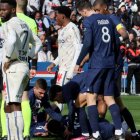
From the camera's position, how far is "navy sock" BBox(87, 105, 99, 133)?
11.0 metres

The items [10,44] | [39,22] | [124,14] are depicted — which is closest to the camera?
[10,44]

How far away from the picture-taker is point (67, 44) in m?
13.1

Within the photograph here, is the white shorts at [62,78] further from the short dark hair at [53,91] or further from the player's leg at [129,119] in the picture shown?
the player's leg at [129,119]

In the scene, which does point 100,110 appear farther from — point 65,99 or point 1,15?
point 1,15

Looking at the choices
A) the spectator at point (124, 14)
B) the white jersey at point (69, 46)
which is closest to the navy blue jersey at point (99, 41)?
the white jersey at point (69, 46)

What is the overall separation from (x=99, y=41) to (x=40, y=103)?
67.3 inches

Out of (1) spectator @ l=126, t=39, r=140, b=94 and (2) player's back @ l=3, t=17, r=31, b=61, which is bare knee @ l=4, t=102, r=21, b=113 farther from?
(1) spectator @ l=126, t=39, r=140, b=94

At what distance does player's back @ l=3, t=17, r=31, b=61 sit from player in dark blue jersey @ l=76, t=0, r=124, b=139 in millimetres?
1081

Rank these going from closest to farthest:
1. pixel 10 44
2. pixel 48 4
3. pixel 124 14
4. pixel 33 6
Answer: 1. pixel 10 44
2. pixel 33 6
3. pixel 124 14
4. pixel 48 4

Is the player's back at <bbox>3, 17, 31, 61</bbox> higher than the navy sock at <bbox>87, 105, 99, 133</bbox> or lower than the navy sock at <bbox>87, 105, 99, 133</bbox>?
higher

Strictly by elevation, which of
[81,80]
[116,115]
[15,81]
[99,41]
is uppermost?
[99,41]

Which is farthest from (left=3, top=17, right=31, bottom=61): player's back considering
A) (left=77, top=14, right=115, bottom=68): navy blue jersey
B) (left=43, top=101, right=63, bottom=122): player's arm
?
(left=43, top=101, right=63, bottom=122): player's arm

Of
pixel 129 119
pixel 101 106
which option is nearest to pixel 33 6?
pixel 101 106

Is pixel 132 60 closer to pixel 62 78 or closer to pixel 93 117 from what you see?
pixel 62 78
